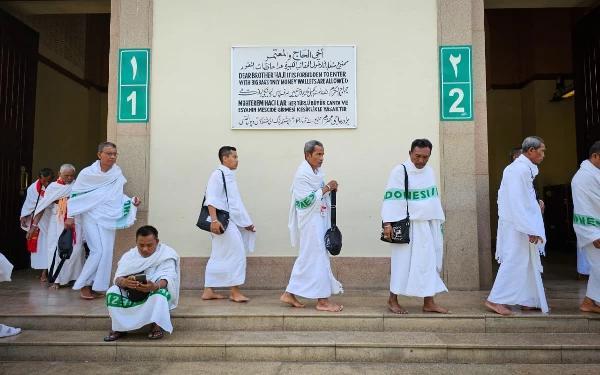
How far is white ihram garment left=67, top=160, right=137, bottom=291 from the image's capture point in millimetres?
5500

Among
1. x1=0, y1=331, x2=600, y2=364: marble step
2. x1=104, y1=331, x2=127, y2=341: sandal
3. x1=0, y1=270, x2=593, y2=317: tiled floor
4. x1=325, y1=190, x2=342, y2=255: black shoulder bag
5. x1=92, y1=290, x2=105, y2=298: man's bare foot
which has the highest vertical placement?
x1=325, y1=190, x2=342, y2=255: black shoulder bag

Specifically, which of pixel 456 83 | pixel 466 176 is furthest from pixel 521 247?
pixel 456 83

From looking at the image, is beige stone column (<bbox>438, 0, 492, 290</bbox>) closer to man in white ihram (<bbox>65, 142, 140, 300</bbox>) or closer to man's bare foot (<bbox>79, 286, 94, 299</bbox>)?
man in white ihram (<bbox>65, 142, 140, 300</bbox>)

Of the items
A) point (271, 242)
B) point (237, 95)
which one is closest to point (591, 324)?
point (271, 242)

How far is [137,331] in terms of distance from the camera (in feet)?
14.4

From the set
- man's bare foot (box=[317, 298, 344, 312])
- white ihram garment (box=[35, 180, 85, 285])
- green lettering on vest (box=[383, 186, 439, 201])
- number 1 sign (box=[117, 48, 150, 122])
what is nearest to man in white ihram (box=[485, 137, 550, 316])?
green lettering on vest (box=[383, 186, 439, 201])

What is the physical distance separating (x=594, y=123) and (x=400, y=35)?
3355mm

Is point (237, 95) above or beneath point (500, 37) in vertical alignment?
beneath

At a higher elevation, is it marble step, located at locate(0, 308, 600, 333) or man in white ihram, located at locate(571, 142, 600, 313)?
man in white ihram, located at locate(571, 142, 600, 313)

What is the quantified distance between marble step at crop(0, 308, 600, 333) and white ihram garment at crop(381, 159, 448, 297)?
0.99ft

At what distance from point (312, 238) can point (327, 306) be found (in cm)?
70

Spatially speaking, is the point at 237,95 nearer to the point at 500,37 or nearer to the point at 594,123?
the point at 594,123

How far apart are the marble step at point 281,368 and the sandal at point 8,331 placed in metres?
0.36

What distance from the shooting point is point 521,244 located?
4.72 m
